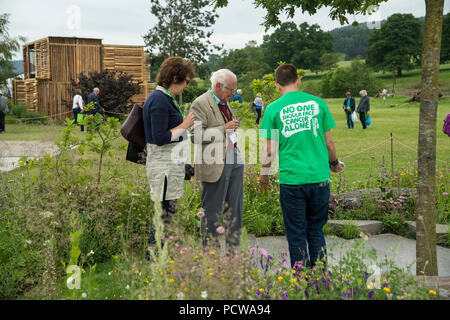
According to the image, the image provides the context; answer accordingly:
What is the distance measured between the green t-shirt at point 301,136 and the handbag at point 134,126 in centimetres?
125

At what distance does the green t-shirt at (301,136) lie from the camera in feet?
11.6

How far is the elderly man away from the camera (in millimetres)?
4188

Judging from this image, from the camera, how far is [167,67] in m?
3.92

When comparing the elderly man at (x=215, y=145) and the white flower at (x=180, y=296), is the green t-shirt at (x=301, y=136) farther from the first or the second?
the white flower at (x=180, y=296)

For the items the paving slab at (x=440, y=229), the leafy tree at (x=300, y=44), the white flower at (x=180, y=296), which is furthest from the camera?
the leafy tree at (x=300, y=44)

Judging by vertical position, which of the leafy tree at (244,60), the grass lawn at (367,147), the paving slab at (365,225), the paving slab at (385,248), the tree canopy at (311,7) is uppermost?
the leafy tree at (244,60)

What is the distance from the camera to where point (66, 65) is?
28156 millimetres

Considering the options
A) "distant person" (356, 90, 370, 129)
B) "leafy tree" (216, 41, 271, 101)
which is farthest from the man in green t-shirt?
"leafy tree" (216, 41, 271, 101)

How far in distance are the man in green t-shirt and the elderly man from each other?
0.62 metres

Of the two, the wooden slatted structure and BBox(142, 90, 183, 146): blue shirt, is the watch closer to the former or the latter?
BBox(142, 90, 183, 146): blue shirt

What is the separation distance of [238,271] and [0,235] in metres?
2.81

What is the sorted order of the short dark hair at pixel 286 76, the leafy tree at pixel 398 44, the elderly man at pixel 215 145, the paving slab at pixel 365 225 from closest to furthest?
the short dark hair at pixel 286 76 < the elderly man at pixel 215 145 < the paving slab at pixel 365 225 < the leafy tree at pixel 398 44

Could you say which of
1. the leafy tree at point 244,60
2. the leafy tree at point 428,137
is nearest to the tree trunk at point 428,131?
the leafy tree at point 428,137
